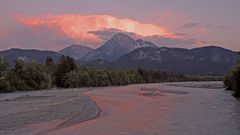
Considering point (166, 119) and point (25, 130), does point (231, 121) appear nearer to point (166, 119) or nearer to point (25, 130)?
point (166, 119)

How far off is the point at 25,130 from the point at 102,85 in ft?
386

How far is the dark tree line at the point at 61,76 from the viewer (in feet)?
338

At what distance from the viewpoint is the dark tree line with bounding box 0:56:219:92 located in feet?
338

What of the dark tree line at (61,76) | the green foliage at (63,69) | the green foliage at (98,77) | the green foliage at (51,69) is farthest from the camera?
the green foliage at (63,69)

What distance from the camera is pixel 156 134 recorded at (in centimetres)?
2952

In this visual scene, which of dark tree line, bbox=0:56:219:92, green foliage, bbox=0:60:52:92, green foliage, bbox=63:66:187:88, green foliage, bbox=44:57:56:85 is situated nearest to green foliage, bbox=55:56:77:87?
dark tree line, bbox=0:56:219:92

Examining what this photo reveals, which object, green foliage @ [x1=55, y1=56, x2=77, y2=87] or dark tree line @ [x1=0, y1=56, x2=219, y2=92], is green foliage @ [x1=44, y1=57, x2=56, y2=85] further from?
green foliage @ [x1=55, y1=56, x2=77, y2=87]

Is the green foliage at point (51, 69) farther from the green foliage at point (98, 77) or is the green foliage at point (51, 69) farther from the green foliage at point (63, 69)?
the green foliage at point (98, 77)

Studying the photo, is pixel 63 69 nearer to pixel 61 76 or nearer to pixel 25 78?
pixel 61 76

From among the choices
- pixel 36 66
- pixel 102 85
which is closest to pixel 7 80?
pixel 36 66

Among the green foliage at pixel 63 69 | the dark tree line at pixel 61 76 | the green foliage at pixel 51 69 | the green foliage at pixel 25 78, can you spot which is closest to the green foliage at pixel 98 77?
the dark tree line at pixel 61 76

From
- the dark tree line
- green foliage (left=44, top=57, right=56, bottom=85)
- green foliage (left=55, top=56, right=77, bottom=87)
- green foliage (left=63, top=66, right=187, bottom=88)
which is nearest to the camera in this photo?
the dark tree line

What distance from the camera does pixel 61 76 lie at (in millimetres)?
138125

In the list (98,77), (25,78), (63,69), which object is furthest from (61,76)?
(25,78)
